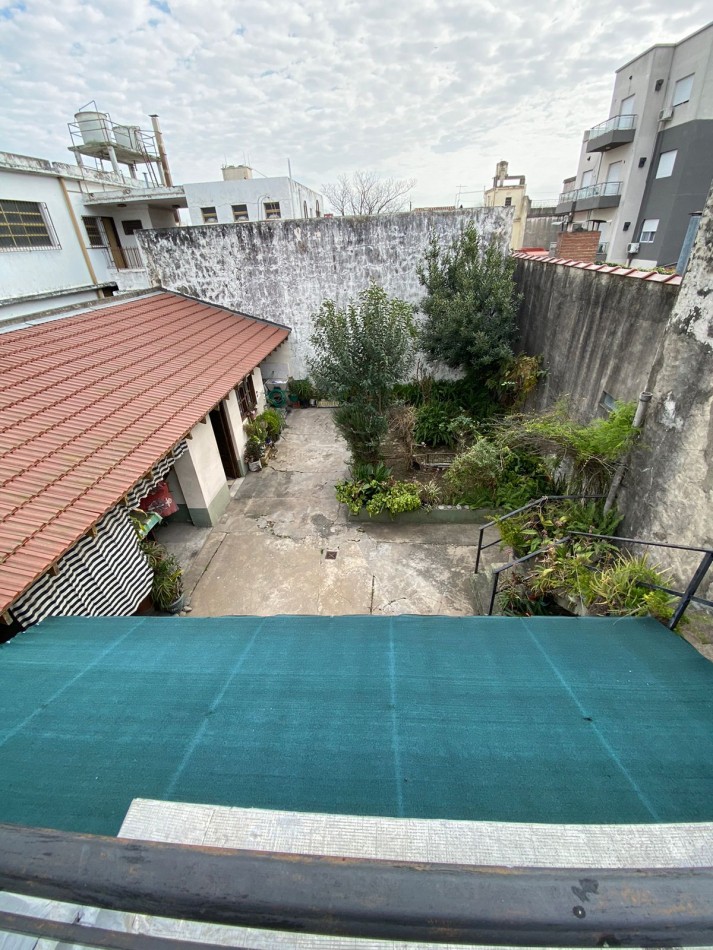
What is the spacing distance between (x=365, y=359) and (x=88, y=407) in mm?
4552

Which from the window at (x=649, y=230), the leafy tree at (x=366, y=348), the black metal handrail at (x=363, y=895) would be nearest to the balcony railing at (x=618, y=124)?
the window at (x=649, y=230)

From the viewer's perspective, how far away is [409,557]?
719cm

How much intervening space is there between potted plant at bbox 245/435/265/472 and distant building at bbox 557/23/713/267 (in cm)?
1873

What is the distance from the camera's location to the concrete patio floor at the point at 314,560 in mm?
6340

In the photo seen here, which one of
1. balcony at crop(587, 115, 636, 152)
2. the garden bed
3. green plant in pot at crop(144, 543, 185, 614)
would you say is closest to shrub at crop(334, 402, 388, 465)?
the garden bed

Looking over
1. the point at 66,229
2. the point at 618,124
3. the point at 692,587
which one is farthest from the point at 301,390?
the point at 618,124

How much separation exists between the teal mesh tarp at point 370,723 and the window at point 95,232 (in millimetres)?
20516

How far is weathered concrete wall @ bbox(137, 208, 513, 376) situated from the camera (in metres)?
11.3

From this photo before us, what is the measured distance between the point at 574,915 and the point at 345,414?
7.65 meters

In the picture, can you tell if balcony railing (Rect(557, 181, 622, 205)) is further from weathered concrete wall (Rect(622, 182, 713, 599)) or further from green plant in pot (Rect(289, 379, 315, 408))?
weathered concrete wall (Rect(622, 182, 713, 599))

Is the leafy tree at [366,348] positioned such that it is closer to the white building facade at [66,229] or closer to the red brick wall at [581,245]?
the red brick wall at [581,245]

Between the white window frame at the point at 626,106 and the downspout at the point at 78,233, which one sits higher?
the white window frame at the point at 626,106

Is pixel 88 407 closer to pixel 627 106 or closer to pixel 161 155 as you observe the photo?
pixel 161 155

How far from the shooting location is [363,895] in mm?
542
